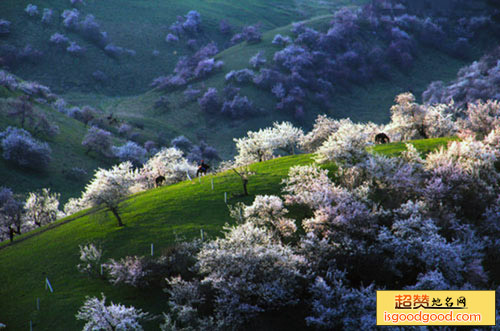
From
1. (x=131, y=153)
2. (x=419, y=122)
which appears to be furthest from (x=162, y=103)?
(x=419, y=122)

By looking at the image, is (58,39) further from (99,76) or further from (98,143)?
(98,143)

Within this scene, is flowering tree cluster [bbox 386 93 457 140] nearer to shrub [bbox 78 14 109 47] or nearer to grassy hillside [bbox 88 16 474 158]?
grassy hillside [bbox 88 16 474 158]

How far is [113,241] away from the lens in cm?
3888

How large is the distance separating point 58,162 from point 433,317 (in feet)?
306

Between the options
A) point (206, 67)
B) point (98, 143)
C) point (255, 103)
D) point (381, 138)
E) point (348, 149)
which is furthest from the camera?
point (206, 67)

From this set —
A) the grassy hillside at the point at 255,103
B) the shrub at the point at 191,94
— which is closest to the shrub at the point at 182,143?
the grassy hillside at the point at 255,103

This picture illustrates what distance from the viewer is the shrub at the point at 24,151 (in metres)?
86.4

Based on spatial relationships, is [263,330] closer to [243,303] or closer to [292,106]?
[243,303]

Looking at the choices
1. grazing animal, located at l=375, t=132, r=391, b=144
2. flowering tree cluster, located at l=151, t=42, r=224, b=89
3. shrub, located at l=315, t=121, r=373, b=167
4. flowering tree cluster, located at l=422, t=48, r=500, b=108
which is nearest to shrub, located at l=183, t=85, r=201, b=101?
flowering tree cluster, located at l=151, t=42, r=224, b=89

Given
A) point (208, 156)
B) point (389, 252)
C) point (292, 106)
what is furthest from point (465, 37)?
point (389, 252)

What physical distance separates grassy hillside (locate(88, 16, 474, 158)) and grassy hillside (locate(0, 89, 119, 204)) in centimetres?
2554

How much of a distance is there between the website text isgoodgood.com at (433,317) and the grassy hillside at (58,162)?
7768cm

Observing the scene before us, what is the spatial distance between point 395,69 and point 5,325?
175 m

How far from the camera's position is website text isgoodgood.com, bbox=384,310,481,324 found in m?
22.7
